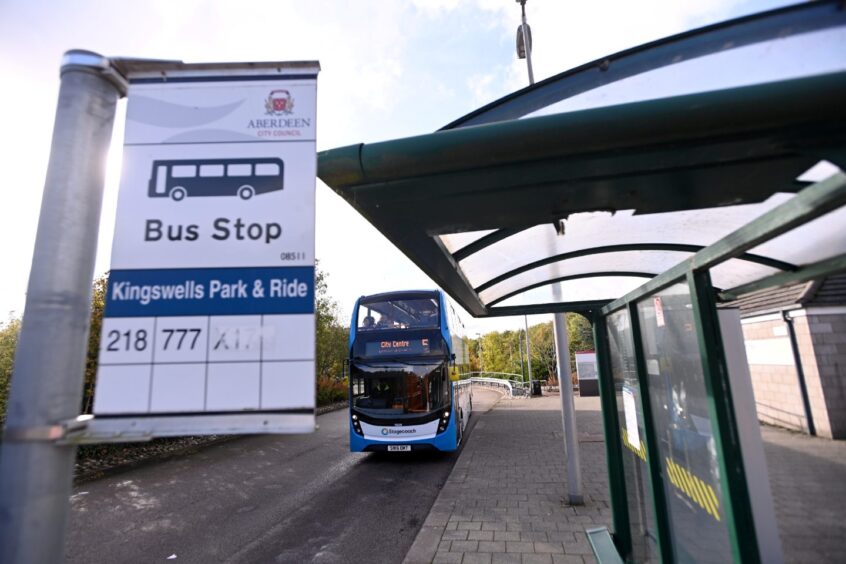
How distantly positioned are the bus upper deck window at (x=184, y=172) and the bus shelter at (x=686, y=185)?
0.49m

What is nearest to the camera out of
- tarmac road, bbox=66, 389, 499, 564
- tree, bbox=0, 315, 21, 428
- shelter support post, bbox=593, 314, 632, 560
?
shelter support post, bbox=593, 314, 632, 560

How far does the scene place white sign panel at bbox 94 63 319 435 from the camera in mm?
1457

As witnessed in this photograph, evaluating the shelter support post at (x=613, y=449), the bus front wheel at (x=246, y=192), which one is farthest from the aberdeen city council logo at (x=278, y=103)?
the shelter support post at (x=613, y=449)

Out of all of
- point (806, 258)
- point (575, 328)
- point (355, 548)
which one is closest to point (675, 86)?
point (806, 258)

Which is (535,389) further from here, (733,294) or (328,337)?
(733,294)

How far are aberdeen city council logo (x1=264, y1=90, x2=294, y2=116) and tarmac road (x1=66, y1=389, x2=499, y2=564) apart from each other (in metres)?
4.50

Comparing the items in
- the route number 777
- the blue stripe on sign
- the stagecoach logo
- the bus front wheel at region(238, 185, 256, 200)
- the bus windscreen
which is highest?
the bus windscreen

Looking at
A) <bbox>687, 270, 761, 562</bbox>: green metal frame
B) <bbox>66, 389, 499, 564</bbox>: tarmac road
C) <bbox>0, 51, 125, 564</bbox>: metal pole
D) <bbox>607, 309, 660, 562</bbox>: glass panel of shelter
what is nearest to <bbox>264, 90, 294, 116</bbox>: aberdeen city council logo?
<bbox>0, 51, 125, 564</bbox>: metal pole

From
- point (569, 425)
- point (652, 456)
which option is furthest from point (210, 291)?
point (569, 425)

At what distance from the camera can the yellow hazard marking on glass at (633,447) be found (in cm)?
319

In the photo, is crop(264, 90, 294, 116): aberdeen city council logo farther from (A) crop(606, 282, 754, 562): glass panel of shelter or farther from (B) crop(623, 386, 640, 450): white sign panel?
(B) crop(623, 386, 640, 450): white sign panel

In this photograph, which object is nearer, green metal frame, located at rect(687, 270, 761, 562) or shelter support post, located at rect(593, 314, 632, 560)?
green metal frame, located at rect(687, 270, 761, 562)

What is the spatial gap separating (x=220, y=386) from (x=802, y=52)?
95.4 inches

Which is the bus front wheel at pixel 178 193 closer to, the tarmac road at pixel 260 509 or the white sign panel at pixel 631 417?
the white sign panel at pixel 631 417
